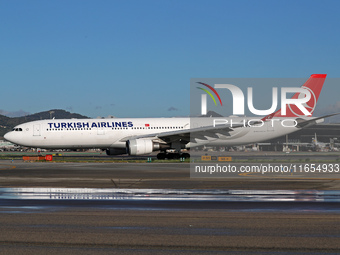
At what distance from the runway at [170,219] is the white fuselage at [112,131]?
2421cm

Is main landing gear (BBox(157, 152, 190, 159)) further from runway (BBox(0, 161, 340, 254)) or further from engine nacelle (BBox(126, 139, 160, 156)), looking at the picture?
runway (BBox(0, 161, 340, 254))

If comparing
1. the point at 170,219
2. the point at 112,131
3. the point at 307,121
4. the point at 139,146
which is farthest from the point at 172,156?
the point at 170,219

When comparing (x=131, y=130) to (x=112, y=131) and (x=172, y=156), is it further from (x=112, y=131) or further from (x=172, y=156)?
(x=172, y=156)

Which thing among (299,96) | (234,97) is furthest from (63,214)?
(299,96)

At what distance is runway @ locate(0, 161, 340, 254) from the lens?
7.71 m

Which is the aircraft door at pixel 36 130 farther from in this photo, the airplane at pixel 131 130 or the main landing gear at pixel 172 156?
the main landing gear at pixel 172 156

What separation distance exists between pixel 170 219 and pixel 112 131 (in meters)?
32.4

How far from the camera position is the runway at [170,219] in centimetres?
771

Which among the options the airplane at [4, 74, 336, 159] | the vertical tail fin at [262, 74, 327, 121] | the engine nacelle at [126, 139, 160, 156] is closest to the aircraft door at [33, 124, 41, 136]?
the airplane at [4, 74, 336, 159]

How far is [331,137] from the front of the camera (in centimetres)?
8175

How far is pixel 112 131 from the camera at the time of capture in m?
42.2

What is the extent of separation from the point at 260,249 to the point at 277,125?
36.9m

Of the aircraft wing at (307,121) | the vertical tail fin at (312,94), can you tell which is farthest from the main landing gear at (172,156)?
the aircraft wing at (307,121)

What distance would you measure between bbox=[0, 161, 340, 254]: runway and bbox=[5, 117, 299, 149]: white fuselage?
2421cm
